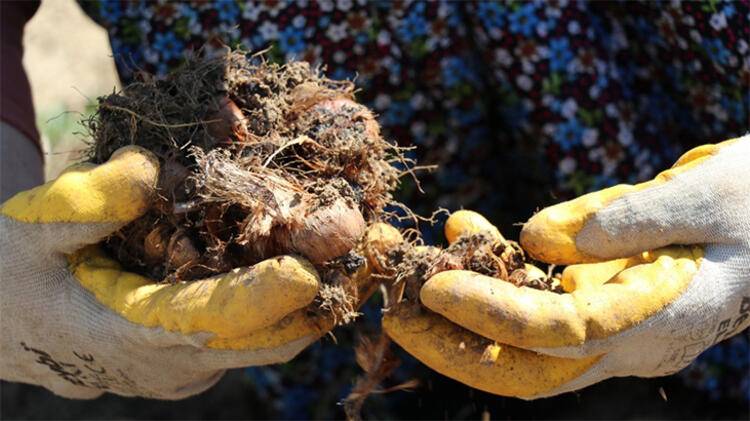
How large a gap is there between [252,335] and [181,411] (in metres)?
1.03

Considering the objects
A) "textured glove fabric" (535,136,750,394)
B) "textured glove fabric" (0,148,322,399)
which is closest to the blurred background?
"textured glove fabric" (0,148,322,399)

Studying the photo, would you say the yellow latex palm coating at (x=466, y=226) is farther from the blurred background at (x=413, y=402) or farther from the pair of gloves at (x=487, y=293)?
the blurred background at (x=413, y=402)

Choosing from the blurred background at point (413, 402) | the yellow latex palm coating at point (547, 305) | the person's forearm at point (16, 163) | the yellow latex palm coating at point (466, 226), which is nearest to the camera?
the yellow latex palm coating at point (547, 305)

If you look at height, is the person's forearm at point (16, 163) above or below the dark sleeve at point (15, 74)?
below

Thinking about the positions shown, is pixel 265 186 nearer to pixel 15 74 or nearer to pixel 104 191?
pixel 104 191

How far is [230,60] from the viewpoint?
1.34 metres

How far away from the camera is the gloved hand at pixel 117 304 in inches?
45.6

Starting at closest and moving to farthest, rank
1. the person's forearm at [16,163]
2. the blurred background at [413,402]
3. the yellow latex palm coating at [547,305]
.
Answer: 1. the yellow latex palm coating at [547,305]
2. the person's forearm at [16,163]
3. the blurred background at [413,402]

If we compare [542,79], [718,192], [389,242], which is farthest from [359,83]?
[718,192]

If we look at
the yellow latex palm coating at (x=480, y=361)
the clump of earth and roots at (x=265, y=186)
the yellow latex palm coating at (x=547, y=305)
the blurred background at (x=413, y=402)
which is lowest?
the blurred background at (x=413, y=402)

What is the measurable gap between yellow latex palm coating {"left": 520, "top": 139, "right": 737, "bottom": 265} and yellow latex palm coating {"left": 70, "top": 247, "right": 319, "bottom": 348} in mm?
309

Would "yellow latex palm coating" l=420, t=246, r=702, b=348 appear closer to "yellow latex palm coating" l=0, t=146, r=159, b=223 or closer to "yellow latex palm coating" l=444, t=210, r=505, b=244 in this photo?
"yellow latex palm coating" l=444, t=210, r=505, b=244

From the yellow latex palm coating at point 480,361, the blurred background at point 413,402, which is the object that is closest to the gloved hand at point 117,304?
the yellow latex palm coating at point 480,361

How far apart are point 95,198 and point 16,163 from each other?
45 cm
